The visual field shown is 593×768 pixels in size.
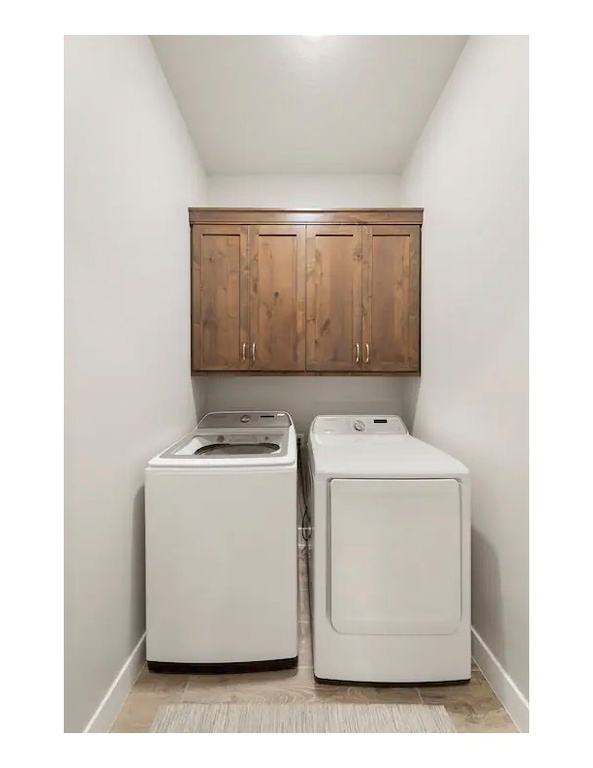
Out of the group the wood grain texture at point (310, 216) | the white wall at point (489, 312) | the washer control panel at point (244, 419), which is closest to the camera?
the white wall at point (489, 312)

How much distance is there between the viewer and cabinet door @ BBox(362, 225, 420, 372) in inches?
117

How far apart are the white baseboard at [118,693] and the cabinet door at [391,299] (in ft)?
6.79

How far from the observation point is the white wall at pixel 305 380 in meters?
3.34

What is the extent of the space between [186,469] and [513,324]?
138 cm

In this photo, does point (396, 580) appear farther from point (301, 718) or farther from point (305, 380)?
point (305, 380)

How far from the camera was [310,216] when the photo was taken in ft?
9.75

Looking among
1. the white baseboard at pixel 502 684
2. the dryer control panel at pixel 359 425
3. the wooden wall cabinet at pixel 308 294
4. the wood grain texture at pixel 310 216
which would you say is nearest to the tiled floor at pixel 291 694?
the white baseboard at pixel 502 684

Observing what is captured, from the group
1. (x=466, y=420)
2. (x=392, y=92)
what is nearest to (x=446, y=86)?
(x=392, y=92)

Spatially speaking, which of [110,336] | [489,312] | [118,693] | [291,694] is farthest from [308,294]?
[118,693]

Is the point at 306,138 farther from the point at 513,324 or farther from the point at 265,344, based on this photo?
the point at 513,324

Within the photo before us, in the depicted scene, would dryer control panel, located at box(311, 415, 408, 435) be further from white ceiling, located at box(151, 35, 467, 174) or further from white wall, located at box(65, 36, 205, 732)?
white ceiling, located at box(151, 35, 467, 174)

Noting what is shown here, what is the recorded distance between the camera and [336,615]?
5.79 ft

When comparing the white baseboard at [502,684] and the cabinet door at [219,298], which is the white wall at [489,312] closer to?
the white baseboard at [502,684]

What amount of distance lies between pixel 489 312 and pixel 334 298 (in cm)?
131
